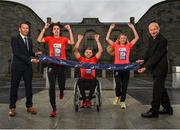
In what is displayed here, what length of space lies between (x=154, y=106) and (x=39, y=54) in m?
2.66

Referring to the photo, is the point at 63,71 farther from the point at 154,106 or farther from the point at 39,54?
the point at 154,106

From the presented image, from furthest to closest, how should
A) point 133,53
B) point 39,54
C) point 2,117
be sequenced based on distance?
point 133,53 → point 39,54 → point 2,117

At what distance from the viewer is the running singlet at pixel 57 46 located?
6082mm

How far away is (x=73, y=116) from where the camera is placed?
582 centimetres

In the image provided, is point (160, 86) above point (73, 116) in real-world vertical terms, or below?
above

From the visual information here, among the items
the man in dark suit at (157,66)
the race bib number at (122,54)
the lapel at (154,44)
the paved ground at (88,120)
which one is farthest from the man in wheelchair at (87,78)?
the lapel at (154,44)

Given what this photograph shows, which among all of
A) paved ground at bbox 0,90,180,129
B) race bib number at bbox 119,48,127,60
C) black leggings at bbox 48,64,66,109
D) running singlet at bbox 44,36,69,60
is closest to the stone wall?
race bib number at bbox 119,48,127,60

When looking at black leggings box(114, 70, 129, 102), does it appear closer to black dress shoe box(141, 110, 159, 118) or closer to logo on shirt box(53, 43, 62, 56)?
black dress shoe box(141, 110, 159, 118)

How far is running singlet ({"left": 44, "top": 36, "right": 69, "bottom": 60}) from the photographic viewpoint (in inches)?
239

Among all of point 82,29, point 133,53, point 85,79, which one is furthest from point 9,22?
point 85,79

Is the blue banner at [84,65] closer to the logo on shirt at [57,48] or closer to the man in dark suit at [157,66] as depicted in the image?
the logo on shirt at [57,48]

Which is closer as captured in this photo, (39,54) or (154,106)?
(154,106)

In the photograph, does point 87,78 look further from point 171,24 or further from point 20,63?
point 171,24

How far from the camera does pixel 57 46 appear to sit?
608 centimetres
